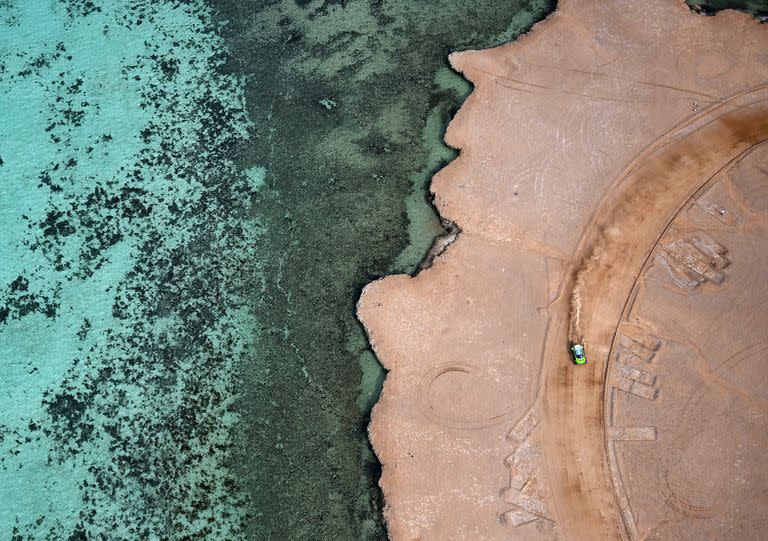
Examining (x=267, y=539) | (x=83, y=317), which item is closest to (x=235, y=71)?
(x=83, y=317)

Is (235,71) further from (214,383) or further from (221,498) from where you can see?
(221,498)

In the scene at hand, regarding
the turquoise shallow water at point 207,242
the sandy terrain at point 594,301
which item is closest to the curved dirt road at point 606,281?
the sandy terrain at point 594,301

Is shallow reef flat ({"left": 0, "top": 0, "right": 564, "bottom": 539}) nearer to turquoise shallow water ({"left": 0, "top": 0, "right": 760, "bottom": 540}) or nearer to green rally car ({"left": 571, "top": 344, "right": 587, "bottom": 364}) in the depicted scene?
turquoise shallow water ({"left": 0, "top": 0, "right": 760, "bottom": 540})

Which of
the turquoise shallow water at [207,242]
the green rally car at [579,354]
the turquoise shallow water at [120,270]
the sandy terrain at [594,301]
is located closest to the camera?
the sandy terrain at [594,301]

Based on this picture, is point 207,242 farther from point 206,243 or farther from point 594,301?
point 594,301

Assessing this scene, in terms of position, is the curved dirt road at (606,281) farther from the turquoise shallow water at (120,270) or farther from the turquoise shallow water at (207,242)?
the turquoise shallow water at (120,270)

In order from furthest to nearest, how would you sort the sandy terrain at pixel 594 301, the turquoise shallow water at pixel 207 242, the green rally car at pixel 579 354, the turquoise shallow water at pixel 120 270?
the turquoise shallow water at pixel 120 270
the turquoise shallow water at pixel 207 242
the green rally car at pixel 579 354
the sandy terrain at pixel 594 301

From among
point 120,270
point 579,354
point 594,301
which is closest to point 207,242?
point 120,270
